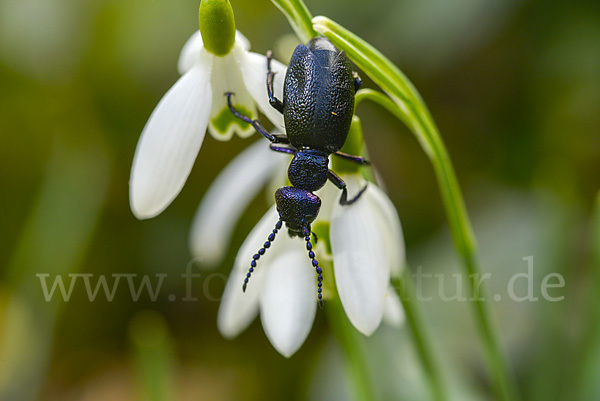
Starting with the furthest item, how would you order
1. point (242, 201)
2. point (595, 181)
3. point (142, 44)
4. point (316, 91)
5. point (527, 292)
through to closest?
point (142, 44) < point (595, 181) < point (527, 292) < point (242, 201) < point (316, 91)

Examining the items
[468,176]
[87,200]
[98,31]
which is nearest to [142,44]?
[98,31]

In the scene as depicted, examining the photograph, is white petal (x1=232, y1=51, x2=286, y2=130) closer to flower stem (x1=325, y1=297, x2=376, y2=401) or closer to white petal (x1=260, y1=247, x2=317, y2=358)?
white petal (x1=260, y1=247, x2=317, y2=358)

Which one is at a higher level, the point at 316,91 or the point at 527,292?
the point at 316,91

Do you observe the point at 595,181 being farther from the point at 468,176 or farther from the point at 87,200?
the point at 87,200

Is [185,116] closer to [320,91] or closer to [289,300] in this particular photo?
[320,91]

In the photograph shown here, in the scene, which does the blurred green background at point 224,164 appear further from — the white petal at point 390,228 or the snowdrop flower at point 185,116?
the snowdrop flower at point 185,116

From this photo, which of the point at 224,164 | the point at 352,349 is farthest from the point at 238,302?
the point at 224,164

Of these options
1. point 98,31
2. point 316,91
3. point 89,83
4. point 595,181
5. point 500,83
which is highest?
point 98,31
